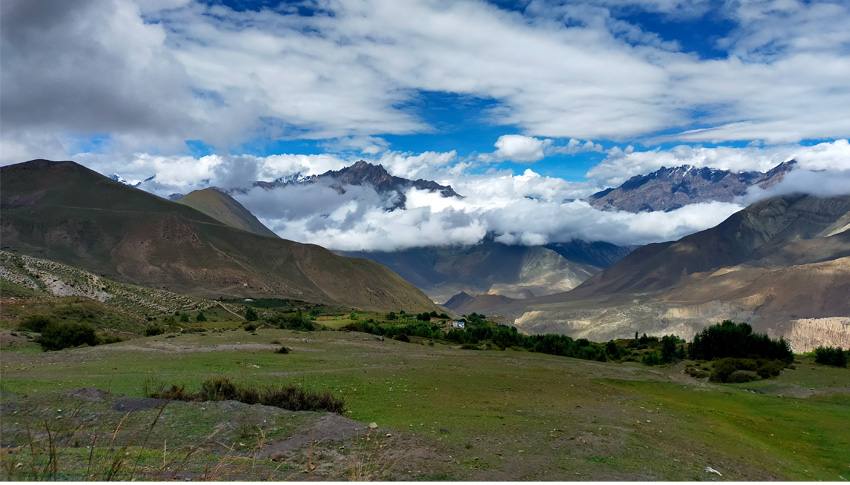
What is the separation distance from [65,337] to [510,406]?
34516 millimetres

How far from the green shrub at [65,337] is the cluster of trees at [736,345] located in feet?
204

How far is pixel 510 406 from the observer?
25.8 metres

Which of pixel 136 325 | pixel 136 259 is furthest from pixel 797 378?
pixel 136 259

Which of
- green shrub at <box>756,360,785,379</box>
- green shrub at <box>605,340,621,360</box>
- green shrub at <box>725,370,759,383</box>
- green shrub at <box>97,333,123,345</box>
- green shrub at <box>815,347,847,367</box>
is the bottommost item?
green shrub at <box>605,340,621,360</box>

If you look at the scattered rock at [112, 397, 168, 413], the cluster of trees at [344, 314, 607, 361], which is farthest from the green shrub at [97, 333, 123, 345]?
the cluster of trees at [344, 314, 607, 361]

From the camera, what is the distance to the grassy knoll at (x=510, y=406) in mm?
16219

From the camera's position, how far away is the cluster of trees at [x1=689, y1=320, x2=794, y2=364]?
219ft

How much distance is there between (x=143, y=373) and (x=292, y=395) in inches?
514

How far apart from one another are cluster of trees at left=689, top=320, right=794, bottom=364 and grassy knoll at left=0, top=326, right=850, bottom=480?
1679 centimetres

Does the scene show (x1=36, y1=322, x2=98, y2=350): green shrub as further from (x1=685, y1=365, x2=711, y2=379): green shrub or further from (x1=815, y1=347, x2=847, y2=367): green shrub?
(x1=815, y1=347, x2=847, y2=367): green shrub

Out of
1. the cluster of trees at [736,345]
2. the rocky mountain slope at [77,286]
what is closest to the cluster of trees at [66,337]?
the rocky mountain slope at [77,286]

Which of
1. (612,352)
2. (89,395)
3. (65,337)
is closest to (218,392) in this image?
(89,395)

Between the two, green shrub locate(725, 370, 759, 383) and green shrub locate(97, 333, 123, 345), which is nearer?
green shrub locate(97, 333, 123, 345)

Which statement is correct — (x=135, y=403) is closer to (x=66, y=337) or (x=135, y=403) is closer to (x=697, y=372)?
(x=66, y=337)
